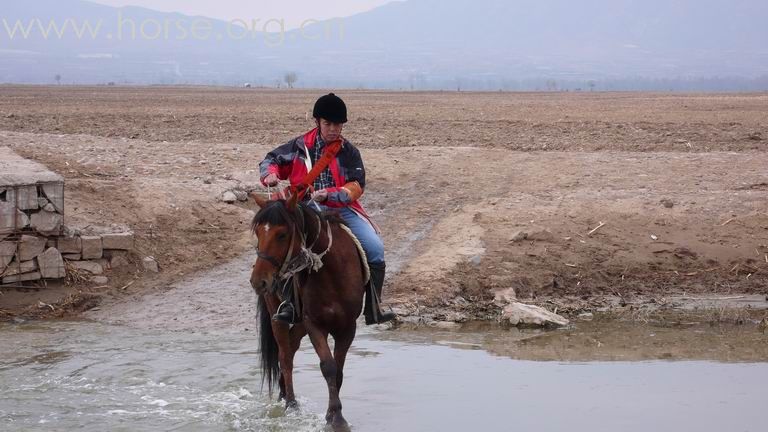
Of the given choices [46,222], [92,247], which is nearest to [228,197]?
[92,247]

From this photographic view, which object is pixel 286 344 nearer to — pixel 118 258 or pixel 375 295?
pixel 375 295

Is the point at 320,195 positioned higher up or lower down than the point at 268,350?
higher up

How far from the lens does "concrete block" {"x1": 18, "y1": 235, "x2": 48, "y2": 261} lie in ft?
37.0

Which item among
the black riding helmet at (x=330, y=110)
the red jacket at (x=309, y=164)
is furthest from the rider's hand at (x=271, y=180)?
the black riding helmet at (x=330, y=110)

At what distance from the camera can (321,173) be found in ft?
25.1

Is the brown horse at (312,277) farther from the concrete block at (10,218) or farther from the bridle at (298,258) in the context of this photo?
the concrete block at (10,218)

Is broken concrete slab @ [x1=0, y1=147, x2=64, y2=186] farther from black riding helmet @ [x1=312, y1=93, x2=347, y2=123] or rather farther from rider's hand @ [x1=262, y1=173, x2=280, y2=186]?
black riding helmet @ [x1=312, y1=93, x2=347, y2=123]

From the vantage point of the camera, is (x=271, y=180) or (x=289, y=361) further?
(x=289, y=361)

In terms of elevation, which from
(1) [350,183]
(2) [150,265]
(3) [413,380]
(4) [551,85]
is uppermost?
(4) [551,85]

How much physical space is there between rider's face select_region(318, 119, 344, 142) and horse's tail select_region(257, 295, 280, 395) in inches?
59.6

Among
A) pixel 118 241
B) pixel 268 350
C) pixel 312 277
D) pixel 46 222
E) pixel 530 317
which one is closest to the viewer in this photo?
pixel 312 277

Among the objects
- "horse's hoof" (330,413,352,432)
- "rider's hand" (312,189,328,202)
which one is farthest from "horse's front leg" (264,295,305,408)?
"rider's hand" (312,189,328,202)

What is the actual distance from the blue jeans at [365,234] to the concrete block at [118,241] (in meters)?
5.06

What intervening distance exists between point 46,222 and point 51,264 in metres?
0.47
